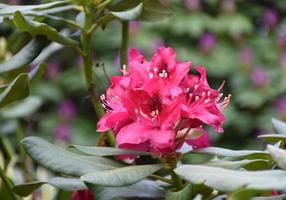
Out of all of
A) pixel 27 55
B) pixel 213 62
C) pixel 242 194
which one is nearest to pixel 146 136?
pixel 242 194

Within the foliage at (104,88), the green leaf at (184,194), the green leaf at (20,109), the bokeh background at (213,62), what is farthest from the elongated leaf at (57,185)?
the bokeh background at (213,62)

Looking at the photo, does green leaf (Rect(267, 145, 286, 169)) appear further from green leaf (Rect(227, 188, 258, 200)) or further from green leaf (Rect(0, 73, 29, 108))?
green leaf (Rect(0, 73, 29, 108))

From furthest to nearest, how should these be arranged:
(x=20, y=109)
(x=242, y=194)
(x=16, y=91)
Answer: (x=20, y=109), (x=16, y=91), (x=242, y=194)

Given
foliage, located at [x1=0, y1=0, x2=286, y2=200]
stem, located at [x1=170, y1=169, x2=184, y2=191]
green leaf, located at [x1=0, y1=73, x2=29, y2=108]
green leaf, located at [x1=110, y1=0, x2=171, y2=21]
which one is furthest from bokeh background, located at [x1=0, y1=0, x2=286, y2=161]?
stem, located at [x1=170, y1=169, x2=184, y2=191]

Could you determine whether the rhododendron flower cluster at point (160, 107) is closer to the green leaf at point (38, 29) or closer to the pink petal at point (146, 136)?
the pink petal at point (146, 136)

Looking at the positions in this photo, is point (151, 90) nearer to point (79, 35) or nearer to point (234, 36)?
point (79, 35)

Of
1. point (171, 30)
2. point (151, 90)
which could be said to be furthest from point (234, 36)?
point (151, 90)

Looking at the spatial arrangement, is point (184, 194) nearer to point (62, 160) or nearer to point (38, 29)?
point (62, 160)
